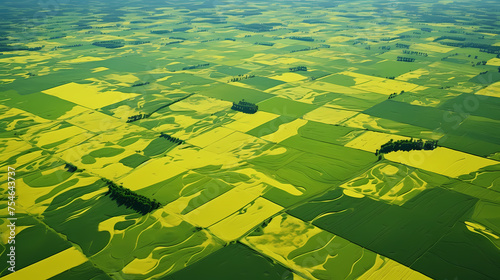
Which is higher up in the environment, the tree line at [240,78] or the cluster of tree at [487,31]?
the cluster of tree at [487,31]

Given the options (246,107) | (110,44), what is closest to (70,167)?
(246,107)

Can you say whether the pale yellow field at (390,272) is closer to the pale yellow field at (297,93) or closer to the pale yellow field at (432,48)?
the pale yellow field at (297,93)

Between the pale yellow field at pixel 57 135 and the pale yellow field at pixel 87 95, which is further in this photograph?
the pale yellow field at pixel 87 95

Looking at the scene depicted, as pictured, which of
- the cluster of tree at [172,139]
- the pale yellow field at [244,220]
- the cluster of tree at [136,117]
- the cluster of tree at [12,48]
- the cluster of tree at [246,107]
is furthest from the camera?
the cluster of tree at [12,48]

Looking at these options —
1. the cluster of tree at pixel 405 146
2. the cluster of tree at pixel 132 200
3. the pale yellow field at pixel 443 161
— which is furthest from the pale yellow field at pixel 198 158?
the pale yellow field at pixel 443 161

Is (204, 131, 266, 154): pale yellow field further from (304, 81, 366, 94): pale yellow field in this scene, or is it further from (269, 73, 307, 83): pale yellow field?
(269, 73, 307, 83): pale yellow field

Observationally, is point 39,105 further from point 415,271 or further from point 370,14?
point 370,14
